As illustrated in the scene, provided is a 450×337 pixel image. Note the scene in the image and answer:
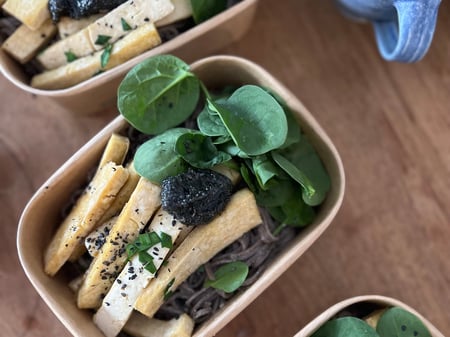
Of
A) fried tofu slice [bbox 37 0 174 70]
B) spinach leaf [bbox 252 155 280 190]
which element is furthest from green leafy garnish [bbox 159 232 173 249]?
fried tofu slice [bbox 37 0 174 70]

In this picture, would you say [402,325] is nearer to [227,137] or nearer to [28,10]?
[227,137]

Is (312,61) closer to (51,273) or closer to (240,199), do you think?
(240,199)

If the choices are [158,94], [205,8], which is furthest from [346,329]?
[205,8]

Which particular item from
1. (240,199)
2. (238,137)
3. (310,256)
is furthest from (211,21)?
(310,256)

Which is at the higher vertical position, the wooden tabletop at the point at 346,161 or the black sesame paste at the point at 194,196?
the black sesame paste at the point at 194,196

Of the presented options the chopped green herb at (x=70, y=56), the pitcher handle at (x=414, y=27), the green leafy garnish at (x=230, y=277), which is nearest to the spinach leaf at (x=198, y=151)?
the green leafy garnish at (x=230, y=277)

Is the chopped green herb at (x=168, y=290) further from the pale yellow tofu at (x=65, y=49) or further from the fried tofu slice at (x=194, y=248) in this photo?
the pale yellow tofu at (x=65, y=49)
